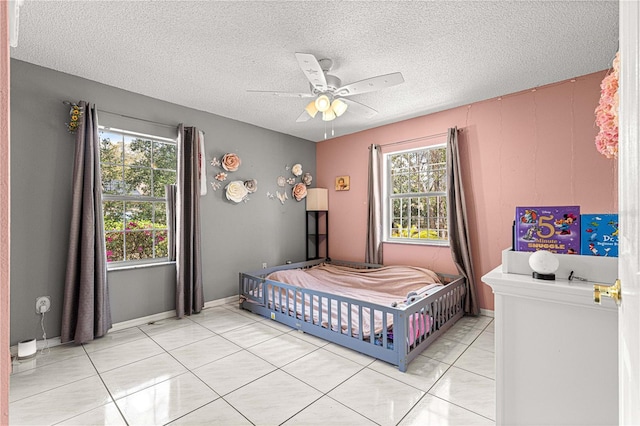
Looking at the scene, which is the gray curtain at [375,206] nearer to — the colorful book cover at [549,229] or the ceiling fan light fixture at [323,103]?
the ceiling fan light fixture at [323,103]

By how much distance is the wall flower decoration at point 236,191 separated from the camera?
147 inches

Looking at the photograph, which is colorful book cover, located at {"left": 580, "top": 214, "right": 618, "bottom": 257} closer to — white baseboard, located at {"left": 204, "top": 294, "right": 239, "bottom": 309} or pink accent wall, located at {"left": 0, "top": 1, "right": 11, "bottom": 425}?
pink accent wall, located at {"left": 0, "top": 1, "right": 11, "bottom": 425}

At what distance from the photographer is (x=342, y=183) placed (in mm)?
4648

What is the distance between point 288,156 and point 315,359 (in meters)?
3.13

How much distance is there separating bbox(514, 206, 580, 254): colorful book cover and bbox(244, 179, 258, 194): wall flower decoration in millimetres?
3346

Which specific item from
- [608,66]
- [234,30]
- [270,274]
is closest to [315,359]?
[270,274]

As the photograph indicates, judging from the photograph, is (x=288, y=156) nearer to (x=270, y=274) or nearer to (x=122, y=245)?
(x=270, y=274)

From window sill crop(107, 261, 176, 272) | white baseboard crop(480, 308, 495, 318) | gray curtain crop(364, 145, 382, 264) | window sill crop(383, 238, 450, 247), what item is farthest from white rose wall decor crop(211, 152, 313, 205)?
white baseboard crop(480, 308, 495, 318)

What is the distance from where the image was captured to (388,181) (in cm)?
422

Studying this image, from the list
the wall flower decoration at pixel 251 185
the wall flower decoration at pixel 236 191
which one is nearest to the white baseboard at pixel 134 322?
the wall flower decoration at pixel 236 191

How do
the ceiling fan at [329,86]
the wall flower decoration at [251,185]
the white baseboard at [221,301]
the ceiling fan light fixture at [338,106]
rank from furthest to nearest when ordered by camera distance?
1. the wall flower decoration at [251,185]
2. the white baseboard at [221,301]
3. the ceiling fan light fixture at [338,106]
4. the ceiling fan at [329,86]

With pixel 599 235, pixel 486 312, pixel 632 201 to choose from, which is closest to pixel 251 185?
pixel 486 312

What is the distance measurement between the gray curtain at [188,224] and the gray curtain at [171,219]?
5.7 inches

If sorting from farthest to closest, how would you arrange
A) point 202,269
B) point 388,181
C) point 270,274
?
point 388,181 → point 270,274 → point 202,269
